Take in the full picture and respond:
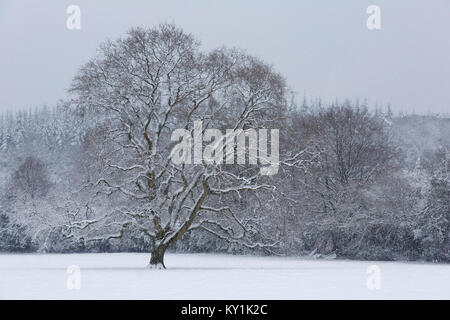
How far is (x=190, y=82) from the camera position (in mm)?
24375

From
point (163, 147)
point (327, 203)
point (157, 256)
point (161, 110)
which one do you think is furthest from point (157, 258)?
point (327, 203)

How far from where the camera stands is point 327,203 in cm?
4197

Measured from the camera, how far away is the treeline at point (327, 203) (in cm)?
2458

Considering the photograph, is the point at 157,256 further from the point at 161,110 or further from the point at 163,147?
the point at 161,110

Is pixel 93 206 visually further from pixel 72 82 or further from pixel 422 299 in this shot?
pixel 422 299

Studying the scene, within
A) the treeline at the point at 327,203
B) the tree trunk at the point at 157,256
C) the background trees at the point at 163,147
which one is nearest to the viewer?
the background trees at the point at 163,147

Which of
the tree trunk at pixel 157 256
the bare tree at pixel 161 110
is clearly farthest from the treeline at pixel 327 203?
the tree trunk at pixel 157 256

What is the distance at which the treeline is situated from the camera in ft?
80.6

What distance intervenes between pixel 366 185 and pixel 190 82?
17.8 meters

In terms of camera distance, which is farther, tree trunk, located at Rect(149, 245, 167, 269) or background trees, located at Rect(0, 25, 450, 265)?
tree trunk, located at Rect(149, 245, 167, 269)

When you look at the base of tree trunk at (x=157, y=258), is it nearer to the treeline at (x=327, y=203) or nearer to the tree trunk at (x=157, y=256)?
the tree trunk at (x=157, y=256)

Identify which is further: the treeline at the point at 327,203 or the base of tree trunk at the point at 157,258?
the treeline at the point at 327,203

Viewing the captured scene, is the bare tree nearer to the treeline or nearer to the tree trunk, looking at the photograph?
the tree trunk

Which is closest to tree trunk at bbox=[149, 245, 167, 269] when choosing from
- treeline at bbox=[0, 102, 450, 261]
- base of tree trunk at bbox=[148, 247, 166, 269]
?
base of tree trunk at bbox=[148, 247, 166, 269]
